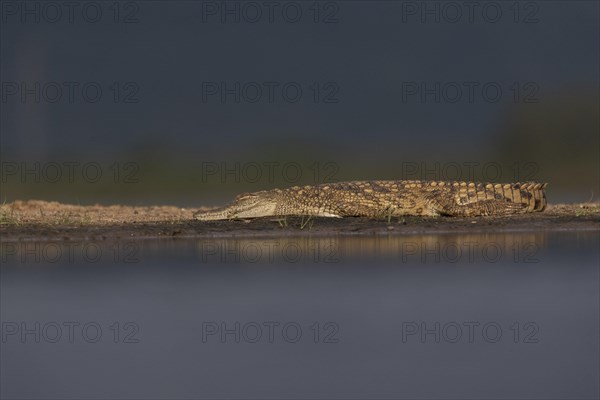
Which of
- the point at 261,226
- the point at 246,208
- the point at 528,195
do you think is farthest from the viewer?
the point at 528,195

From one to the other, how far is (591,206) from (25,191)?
11.4m

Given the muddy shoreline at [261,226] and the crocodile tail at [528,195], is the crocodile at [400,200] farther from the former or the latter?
the muddy shoreline at [261,226]

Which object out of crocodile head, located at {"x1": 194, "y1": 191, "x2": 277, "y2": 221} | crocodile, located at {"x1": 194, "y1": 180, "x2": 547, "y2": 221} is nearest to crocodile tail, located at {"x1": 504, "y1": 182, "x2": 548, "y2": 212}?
crocodile, located at {"x1": 194, "y1": 180, "x2": 547, "y2": 221}

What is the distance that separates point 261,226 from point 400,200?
1974 mm

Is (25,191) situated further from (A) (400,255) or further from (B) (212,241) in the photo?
(A) (400,255)

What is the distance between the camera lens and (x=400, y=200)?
16266 mm

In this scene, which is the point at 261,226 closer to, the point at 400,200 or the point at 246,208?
the point at 246,208

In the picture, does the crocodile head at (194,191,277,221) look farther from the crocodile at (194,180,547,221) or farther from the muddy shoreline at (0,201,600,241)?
the muddy shoreline at (0,201,600,241)

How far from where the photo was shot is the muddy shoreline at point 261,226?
14.6m

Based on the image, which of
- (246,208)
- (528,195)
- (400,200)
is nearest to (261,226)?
(246,208)

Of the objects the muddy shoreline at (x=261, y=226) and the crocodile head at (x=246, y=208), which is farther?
the crocodile head at (x=246, y=208)

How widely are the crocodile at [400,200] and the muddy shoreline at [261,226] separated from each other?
251 millimetres

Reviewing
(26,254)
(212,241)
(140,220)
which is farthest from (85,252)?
(140,220)

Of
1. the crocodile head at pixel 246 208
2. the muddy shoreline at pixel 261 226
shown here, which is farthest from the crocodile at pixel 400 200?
the muddy shoreline at pixel 261 226
